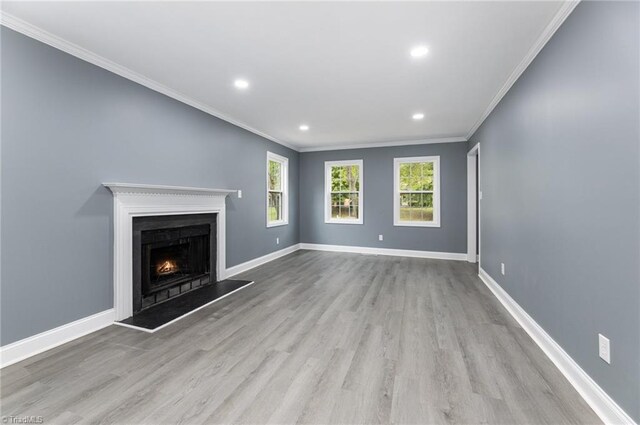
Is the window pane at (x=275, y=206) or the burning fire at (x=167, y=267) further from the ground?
the window pane at (x=275, y=206)

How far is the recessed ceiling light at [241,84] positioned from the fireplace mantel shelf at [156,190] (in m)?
1.40

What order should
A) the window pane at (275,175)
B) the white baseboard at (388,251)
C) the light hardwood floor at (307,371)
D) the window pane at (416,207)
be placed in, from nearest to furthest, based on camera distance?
the light hardwood floor at (307,371), the white baseboard at (388,251), the window pane at (275,175), the window pane at (416,207)

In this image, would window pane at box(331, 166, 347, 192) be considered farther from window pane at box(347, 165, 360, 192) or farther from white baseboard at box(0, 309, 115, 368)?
white baseboard at box(0, 309, 115, 368)

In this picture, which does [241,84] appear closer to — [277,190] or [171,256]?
[171,256]

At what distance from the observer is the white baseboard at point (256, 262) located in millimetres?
4586

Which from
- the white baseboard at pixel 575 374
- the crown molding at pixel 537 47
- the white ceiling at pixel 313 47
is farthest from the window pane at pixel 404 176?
the white baseboard at pixel 575 374

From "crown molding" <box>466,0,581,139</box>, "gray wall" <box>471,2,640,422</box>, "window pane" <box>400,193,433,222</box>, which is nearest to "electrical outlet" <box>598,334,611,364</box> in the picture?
"gray wall" <box>471,2,640,422</box>

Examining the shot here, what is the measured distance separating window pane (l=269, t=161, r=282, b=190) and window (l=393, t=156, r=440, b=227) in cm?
267

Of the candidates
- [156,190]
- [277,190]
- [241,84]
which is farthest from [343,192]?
[156,190]

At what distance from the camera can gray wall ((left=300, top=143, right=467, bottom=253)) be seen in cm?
593

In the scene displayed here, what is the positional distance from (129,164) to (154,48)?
123 cm

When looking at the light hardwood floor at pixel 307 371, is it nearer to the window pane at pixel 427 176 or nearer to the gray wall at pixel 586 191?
the gray wall at pixel 586 191

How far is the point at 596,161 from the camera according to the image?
1.64 metres

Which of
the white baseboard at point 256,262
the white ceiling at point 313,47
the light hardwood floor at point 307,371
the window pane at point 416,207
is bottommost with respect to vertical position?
the light hardwood floor at point 307,371
